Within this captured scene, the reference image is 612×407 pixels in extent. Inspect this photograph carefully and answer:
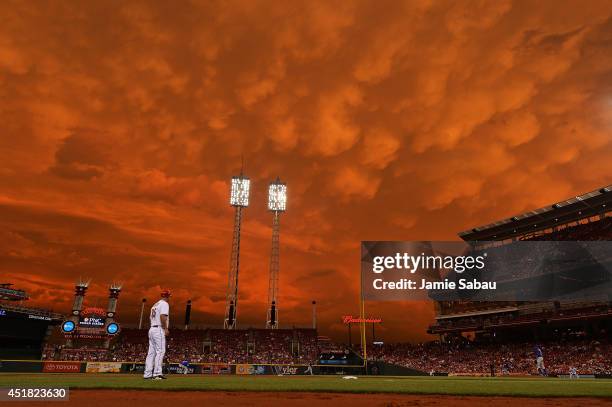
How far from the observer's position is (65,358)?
174ft

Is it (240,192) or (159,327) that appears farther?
(240,192)

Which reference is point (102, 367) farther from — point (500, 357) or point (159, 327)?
point (500, 357)

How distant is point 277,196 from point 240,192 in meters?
6.28

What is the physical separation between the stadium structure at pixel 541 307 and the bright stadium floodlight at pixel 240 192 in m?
34.5

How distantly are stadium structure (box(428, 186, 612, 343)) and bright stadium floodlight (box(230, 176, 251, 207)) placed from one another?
34.5 m

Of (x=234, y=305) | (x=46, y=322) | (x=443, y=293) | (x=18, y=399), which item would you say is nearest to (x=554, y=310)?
(x=443, y=293)

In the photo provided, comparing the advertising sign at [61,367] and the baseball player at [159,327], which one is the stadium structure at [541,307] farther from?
the baseball player at [159,327]

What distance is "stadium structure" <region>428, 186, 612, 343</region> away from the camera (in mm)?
49906

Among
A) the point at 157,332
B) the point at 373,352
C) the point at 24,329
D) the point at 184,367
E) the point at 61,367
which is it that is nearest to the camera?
the point at 157,332

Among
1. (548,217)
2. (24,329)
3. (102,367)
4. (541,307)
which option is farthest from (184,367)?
(548,217)

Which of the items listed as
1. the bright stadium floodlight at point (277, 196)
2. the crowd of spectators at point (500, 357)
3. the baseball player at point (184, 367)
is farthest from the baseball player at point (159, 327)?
the bright stadium floodlight at point (277, 196)

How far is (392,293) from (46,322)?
4928cm

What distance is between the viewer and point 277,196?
68312 millimetres

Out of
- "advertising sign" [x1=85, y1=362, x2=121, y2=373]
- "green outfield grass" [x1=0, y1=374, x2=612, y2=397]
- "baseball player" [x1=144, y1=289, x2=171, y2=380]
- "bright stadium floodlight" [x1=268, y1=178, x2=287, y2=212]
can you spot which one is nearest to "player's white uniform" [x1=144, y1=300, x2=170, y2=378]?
"baseball player" [x1=144, y1=289, x2=171, y2=380]
